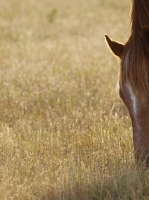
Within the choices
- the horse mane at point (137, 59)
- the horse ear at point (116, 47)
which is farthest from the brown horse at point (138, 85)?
the horse ear at point (116, 47)

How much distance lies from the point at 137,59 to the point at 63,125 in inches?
80.4

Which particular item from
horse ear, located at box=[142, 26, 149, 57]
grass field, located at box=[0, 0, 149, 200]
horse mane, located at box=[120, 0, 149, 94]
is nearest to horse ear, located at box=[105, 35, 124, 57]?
horse mane, located at box=[120, 0, 149, 94]

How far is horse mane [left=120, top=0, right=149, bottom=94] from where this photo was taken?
12.8 ft

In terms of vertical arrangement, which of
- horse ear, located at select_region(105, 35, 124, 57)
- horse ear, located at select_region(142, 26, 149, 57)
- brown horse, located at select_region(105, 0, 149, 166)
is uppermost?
horse ear, located at select_region(105, 35, 124, 57)

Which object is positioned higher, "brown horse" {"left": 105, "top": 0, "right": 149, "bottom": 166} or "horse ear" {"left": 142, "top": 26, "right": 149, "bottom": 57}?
"horse ear" {"left": 142, "top": 26, "right": 149, "bottom": 57}

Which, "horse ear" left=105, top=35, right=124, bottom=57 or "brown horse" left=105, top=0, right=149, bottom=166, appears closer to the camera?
"brown horse" left=105, top=0, right=149, bottom=166

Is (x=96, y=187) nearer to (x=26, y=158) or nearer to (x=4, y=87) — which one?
(x=26, y=158)

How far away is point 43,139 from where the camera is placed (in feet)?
17.3

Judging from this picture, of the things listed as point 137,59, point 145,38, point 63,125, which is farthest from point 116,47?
point 63,125

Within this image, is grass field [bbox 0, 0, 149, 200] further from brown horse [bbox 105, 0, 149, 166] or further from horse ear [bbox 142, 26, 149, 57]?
horse ear [bbox 142, 26, 149, 57]

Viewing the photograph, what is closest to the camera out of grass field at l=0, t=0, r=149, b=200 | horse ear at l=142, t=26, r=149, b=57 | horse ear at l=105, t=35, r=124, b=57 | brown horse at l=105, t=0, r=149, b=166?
horse ear at l=142, t=26, r=149, b=57

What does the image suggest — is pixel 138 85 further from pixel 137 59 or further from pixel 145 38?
pixel 145 38

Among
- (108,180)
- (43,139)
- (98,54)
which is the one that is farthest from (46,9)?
(108,180)

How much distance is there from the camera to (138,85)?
3.95 metres
